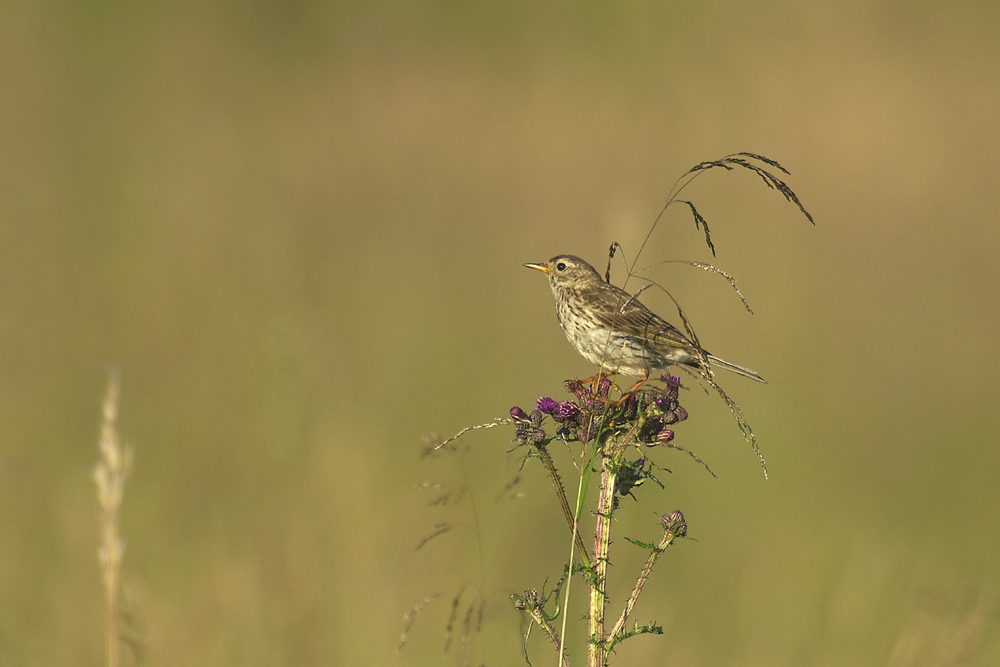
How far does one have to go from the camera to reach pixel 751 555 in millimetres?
6531

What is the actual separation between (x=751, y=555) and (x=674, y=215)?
6510 mm

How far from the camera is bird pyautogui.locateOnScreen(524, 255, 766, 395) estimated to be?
445cm

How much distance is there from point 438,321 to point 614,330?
6.02 meters

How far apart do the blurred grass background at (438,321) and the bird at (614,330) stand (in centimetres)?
47

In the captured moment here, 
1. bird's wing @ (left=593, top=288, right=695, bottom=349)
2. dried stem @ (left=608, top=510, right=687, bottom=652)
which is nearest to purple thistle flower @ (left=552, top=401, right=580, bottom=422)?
dried stem @ (left=608, top=510, right=687, bottom=652)

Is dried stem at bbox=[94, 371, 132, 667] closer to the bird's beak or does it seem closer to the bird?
the bird

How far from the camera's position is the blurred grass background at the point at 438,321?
5.43 meters

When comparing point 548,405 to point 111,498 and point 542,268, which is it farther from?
point 542,268

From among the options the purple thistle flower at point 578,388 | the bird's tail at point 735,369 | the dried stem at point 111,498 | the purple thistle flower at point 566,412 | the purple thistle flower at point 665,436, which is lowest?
the dried stem at point 111,498

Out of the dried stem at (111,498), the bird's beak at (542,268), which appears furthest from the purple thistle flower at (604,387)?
the bird's beak at (542,268)

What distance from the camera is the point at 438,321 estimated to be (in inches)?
409

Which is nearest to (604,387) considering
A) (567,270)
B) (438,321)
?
(567,270)

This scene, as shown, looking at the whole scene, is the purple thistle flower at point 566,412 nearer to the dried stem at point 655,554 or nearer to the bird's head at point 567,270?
the dried stem at point 655,554

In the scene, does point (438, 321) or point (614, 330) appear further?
point (438, 321)
